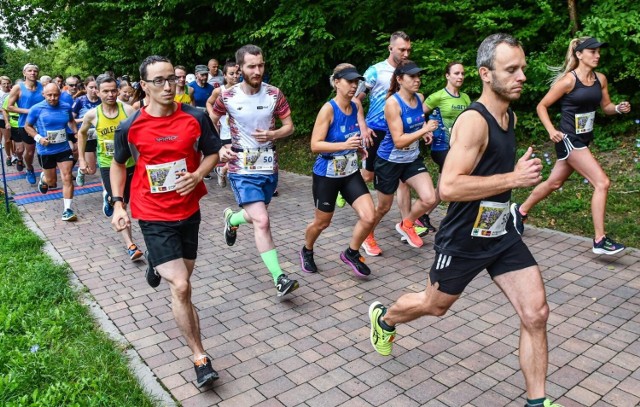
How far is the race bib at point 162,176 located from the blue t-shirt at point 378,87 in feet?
10.4

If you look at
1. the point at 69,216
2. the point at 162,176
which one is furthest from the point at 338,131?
the point at 69,216

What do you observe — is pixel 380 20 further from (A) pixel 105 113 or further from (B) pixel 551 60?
(A) pixel 105 113

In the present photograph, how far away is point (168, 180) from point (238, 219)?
1823 mm

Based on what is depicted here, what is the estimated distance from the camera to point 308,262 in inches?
229

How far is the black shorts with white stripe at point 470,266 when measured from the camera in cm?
324

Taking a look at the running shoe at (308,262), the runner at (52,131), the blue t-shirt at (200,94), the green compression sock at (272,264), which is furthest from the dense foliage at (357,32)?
the green compression sock at (272,264)

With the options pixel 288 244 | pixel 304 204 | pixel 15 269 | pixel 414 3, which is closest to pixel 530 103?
pixel 414 3

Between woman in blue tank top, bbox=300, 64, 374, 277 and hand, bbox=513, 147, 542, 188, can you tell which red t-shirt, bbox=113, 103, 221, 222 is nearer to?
woman in blue tank top, bbox=300, 64, 374, 277

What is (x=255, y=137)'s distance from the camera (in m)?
5.19

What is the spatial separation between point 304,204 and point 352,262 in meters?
3.21

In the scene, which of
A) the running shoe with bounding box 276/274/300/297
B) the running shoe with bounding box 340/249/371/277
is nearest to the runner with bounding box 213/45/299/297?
the running shoe with bounding box 276/274/300/297

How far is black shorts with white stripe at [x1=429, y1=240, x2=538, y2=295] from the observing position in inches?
127

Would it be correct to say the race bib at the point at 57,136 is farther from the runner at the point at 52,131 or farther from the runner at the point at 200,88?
the runner at the point at 200,88

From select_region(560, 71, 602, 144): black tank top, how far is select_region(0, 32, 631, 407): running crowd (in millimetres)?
14
